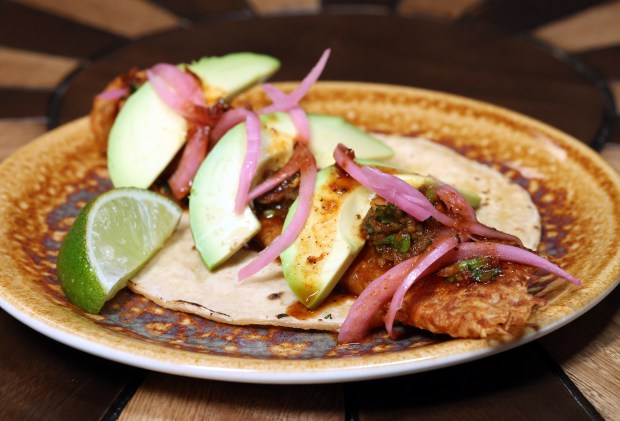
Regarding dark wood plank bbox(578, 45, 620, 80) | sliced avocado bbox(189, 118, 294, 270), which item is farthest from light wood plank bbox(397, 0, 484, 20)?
sliced avocado bbox(189, 118, 294, 270)

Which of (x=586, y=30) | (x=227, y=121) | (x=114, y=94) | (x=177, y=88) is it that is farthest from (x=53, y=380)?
(x=586, y=30)

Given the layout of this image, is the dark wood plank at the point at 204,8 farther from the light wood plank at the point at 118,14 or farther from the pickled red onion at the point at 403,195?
the pickled red onion at the point at 403,195

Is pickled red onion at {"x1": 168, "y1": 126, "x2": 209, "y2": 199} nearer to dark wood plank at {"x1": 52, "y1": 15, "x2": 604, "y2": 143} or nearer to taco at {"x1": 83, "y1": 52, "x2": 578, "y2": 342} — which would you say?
taco at {"x1": 83, "y1": 52, "x2": 578, "y2": 342}

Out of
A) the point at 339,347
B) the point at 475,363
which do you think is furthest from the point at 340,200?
the point at 475,363

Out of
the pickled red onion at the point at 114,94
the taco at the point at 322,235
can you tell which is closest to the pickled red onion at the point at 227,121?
the taco at the point at 322,235

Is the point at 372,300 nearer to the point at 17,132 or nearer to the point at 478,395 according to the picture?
the point at 478,395
